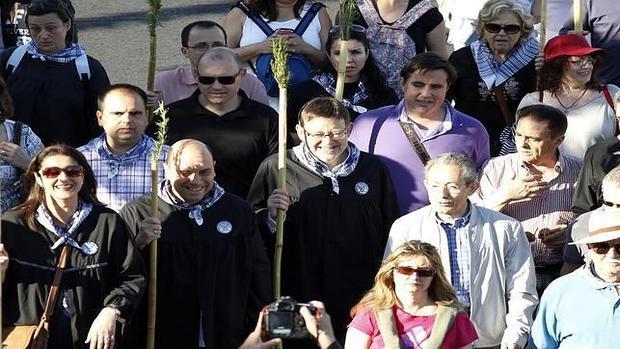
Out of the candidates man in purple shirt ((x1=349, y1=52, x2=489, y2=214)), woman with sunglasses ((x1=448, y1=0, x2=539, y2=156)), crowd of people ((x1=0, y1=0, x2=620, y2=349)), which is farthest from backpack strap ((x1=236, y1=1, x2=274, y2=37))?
man in purple shirt ((x1=349, y1=52, x2=489, y2=214))

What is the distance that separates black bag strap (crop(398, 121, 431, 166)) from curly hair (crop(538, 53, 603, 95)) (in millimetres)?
1048

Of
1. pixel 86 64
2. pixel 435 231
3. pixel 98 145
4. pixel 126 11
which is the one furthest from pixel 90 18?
pixel 435 231

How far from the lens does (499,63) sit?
10352mm

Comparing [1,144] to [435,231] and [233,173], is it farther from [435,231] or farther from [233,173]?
[435,231]

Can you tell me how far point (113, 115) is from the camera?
9195 mm

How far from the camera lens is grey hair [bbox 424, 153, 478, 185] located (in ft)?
27.9

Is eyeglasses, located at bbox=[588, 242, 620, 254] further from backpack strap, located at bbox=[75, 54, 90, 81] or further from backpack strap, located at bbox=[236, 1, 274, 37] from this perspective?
backpack strap, located at bbox=[75, 54, 90, 81]

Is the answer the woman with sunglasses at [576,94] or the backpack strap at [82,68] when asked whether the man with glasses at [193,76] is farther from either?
the woman with sunglasses at [576,94]

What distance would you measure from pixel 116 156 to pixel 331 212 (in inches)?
52.7

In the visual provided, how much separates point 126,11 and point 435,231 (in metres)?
8.48

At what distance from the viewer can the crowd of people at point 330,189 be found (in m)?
8.06

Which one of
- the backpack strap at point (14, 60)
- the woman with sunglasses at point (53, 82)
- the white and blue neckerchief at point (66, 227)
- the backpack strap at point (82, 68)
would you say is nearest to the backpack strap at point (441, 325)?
the white and blue neckerchief at point (66, 227)

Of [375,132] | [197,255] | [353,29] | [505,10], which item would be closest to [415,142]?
[375,132]

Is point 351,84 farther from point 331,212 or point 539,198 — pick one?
point 539,198
